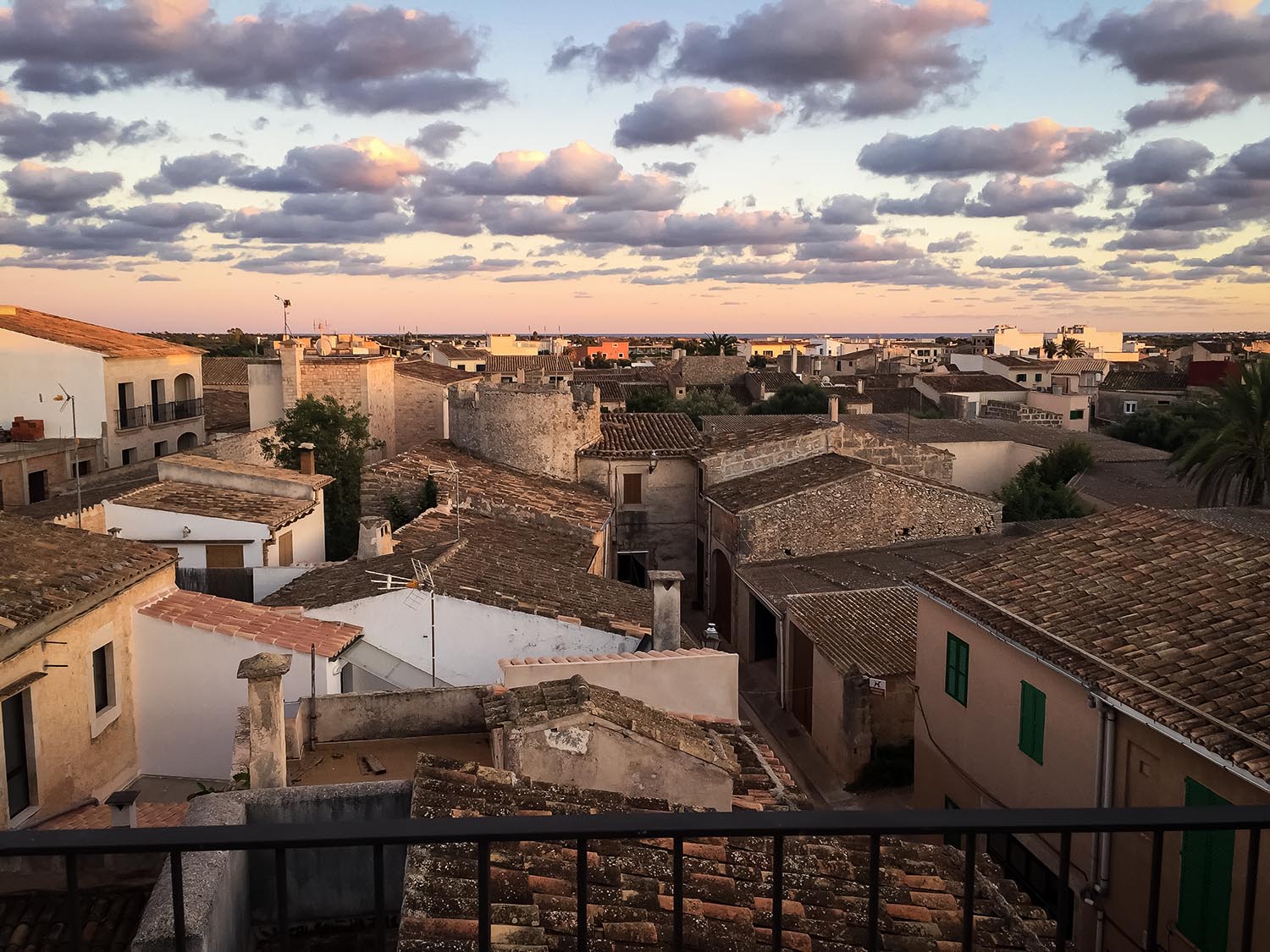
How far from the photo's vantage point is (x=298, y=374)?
31016 millimetres

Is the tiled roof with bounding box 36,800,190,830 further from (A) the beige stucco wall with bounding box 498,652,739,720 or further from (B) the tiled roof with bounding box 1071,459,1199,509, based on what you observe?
(B) the tiled roof with bounding box 1071,459,1199,509

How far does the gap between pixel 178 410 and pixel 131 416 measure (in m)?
2.89

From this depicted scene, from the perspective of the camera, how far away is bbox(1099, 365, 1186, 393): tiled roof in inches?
2616

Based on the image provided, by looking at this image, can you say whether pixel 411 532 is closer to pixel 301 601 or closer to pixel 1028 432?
pixel 301 601

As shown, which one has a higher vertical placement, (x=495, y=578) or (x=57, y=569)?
(x=57, y=569)

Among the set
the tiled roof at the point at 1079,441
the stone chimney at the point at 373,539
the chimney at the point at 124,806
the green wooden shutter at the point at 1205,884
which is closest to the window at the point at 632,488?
the stone chimney at the point at 373,539

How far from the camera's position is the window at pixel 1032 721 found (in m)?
10.8

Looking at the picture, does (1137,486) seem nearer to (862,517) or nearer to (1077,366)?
(862,517)

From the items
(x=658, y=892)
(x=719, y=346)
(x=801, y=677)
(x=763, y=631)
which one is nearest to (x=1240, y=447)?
(x=763, y=631)

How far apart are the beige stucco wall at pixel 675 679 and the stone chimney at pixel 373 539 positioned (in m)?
7.51

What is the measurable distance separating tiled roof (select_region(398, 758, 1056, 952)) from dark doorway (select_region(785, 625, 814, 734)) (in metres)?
10.8

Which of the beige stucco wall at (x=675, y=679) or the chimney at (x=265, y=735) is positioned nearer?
the chimney at (x=265, y=735)

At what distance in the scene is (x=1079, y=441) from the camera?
36.9 m

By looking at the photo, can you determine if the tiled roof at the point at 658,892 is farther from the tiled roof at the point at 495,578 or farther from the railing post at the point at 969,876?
the tiled roof at the point at 495,578
